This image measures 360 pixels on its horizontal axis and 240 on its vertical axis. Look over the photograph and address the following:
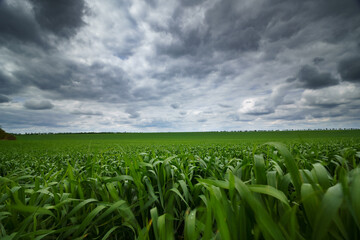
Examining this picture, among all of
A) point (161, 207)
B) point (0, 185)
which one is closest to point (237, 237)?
point (161, 207)

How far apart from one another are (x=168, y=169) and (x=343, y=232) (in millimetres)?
1443

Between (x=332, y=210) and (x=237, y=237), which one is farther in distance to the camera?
(x=237, y=237)

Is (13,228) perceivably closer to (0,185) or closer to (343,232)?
(0,185)

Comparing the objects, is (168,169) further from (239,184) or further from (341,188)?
(341,188)

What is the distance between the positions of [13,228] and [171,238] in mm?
1287

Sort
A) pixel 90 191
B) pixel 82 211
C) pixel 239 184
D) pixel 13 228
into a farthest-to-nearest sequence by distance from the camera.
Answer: pixel 90 191, pixel 82 211, pixel 13 228, pixel 239 184

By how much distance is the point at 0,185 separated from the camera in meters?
1.75

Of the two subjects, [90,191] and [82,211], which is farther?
Result: [90,191]

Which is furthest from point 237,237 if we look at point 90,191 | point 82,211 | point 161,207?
point 90,191

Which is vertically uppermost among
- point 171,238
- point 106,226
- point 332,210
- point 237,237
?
point 332,210

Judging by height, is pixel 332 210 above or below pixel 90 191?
above

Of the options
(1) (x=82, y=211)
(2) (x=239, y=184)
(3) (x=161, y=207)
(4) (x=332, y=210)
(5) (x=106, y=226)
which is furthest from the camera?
(3) (x=161, y=207)

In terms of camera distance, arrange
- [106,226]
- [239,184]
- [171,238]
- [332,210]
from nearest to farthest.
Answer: [332,210]
[239,184]
[171,238]
[106,226]

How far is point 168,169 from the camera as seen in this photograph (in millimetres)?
1876
